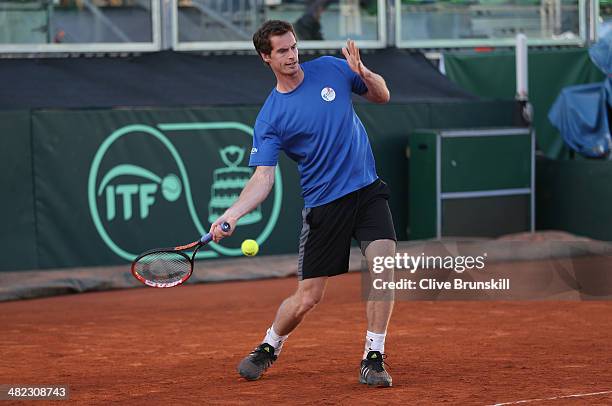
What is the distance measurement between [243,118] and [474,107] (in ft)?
8.94

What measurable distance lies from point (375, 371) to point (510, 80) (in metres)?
8.92

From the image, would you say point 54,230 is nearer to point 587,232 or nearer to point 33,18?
point 33,18

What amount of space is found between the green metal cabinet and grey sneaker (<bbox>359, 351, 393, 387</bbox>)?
618 cm

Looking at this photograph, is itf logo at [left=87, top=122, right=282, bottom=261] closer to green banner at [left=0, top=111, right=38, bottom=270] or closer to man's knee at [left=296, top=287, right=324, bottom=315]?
green banner at [left=0, top=111, right=38, bottom=270]

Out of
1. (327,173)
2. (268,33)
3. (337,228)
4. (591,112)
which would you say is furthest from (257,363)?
(591,112)

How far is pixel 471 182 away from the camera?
12906 mm

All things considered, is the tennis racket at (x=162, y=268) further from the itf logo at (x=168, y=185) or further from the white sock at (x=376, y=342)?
the itf logo at (x=168, y=185)

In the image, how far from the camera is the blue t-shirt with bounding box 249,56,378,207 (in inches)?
260

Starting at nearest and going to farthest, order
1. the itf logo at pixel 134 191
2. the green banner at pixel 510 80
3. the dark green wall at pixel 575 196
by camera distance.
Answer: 1. the itf logo at pixel 134 191
2. the dark green wall at pixel 575 196
3. the green banner at pixel 510 80

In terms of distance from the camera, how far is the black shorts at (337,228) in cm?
667

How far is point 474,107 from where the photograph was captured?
44.6 feet

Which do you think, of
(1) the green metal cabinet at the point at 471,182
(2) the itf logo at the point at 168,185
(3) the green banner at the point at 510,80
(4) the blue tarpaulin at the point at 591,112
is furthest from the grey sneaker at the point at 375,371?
(3) the green banner at the point at 510,80

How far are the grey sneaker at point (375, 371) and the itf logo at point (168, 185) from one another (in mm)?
5721

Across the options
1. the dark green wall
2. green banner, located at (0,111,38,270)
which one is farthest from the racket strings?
the dark green wall
